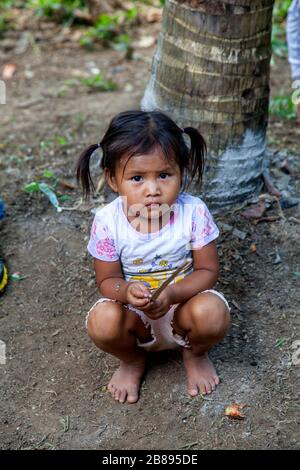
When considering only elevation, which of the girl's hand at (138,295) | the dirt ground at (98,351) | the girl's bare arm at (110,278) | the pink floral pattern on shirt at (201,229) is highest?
the pink floral pattern on shirt at (201,229)

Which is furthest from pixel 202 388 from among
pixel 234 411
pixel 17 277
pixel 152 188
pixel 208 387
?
Answer: pixel 17 277

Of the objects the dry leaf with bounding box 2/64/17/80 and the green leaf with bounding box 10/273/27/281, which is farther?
the dry leaf with bounding box 2/64/17/80

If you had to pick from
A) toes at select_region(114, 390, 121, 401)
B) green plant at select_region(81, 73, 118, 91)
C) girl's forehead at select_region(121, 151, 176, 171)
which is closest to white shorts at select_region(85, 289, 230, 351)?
toes at select_region(114, 390, 121, 401)

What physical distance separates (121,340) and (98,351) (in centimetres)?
45

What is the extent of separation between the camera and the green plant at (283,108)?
4910 mm

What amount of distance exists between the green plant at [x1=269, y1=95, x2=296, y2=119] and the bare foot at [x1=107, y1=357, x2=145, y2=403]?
2.71m

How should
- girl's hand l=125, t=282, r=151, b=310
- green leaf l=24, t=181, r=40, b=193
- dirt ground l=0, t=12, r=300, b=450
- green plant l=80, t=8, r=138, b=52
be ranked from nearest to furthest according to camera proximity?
girl's hand l=125, t=282, r=151, b=310
dirt ground l=0, t=12, r=300, b=450
green leaf l=24, t=181, r=40, b=193
green plant l=80, t=8, r=138, b=52

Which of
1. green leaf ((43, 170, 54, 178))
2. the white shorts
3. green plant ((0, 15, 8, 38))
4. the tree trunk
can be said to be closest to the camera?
the white shorts

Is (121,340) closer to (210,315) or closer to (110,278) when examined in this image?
(110,278)

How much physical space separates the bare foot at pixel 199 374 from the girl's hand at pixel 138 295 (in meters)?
0.49

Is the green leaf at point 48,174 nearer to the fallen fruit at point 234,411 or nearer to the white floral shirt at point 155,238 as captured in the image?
the white floral shirt at point 155,238

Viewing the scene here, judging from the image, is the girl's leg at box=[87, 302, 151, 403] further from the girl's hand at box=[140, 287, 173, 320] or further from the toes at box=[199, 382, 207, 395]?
the toes at box=[199, 382, 207, 395]

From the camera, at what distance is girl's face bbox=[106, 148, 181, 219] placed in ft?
8.10

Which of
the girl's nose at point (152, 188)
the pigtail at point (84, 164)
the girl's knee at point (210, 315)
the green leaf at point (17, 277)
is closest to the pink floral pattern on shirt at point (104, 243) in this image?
the pigtail at point (84, 164)
